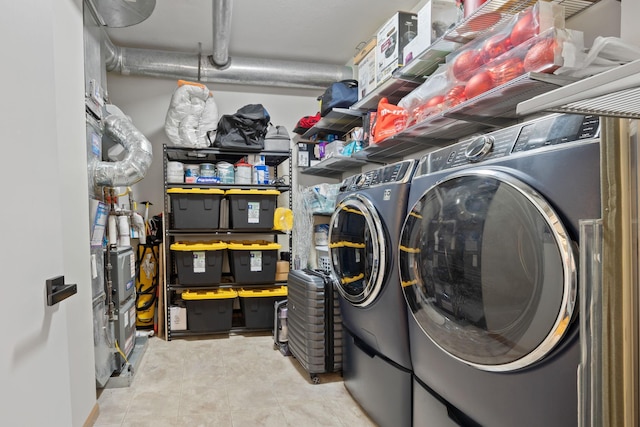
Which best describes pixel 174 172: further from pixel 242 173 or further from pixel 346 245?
pixel 346 245

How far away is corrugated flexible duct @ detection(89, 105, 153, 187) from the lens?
2.31 meters

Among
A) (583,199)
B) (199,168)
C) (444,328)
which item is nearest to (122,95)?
(199,168)

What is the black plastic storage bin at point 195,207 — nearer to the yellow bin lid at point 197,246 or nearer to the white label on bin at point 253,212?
the yellow bin lid at point 197,246

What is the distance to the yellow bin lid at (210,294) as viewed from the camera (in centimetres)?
314

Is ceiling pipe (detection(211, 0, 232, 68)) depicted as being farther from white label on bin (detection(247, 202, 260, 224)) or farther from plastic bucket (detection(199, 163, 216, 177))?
white label on bin (detection(247, 202, 260, 224))

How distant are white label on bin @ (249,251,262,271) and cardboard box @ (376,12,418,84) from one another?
190 centimetres

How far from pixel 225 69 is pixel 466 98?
2.68 m

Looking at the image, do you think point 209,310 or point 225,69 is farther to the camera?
point 225,69

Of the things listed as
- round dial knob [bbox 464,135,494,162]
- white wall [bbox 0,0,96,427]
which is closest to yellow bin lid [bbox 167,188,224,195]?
white wall [bbox 0,0,96,427]

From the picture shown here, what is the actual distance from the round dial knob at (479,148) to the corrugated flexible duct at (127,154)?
6.98 ft

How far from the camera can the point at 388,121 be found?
2.22 metres

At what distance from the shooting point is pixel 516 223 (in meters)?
0.96

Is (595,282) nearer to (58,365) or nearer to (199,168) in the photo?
(58,365)

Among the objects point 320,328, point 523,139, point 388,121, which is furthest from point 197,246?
point 523,139
